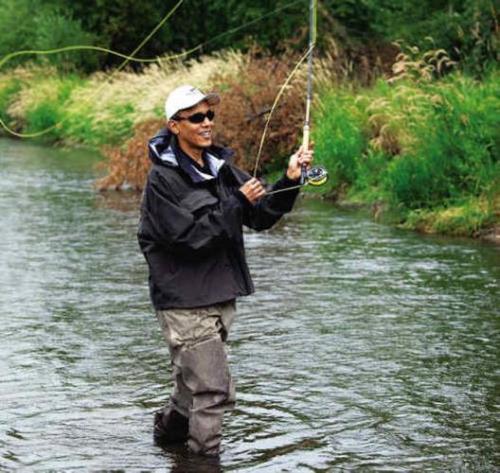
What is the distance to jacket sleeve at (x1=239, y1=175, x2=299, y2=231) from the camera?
644 centimetres

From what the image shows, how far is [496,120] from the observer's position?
15141mm

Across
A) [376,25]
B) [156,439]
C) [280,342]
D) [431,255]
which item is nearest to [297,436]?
[156,439]

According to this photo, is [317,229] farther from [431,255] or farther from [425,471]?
[425,471]

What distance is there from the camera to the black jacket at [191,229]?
20.4 feet

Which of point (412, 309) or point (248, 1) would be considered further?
point (248, 1)

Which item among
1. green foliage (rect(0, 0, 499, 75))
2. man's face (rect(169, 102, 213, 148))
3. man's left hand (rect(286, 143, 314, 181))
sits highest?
green foliage (rect(0, 0, 499, 75))

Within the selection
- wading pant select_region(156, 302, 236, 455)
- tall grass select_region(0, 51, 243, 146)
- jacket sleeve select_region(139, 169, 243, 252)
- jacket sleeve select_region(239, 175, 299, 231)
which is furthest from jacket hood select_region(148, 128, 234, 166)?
tall grass select_region(0, 51, 243, 146)

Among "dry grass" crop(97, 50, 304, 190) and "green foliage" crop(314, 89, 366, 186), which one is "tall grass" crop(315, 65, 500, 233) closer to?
"green foliage" crop(314, 89, 366, 186)

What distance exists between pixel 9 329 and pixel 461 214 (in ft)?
20.1

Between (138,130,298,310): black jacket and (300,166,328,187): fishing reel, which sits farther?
(300,166,328,187): fishing reel

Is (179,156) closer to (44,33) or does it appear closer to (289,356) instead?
(289,356)

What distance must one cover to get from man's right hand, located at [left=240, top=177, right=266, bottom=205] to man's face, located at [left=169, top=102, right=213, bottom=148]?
0.30 m

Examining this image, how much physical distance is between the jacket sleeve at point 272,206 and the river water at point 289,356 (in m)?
1.12

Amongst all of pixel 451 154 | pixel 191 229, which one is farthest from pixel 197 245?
pixel 451 154
